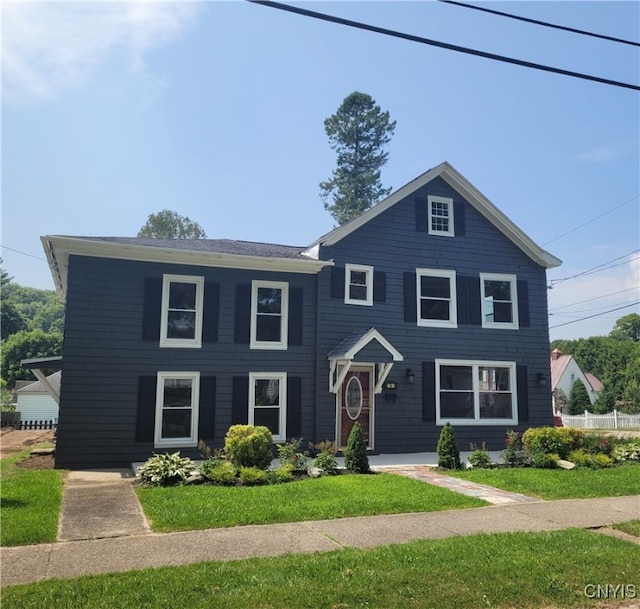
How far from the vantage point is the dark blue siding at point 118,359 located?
11.9m

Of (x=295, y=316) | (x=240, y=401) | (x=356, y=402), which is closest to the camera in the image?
(x=240, y=401)

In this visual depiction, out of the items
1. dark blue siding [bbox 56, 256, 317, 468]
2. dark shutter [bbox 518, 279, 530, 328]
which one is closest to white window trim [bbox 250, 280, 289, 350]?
dark blue siding [bbox 56, 256, 317, 468]

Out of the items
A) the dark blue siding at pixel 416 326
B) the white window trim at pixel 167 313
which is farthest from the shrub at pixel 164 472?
the dark blue siding at pixel 416 326

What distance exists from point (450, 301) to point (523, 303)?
2450 mm

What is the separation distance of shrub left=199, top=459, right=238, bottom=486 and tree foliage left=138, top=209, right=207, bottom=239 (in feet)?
122

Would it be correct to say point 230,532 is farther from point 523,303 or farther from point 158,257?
point 523,303

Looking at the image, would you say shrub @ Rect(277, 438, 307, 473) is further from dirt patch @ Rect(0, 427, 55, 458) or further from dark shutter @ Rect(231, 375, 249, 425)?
dirt patch @ Rect(0, 427, 55, 458)

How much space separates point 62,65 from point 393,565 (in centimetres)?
807

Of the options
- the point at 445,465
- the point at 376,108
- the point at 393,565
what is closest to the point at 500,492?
the point at 445,465

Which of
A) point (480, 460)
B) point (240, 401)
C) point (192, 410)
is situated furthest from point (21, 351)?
point (480, 460)

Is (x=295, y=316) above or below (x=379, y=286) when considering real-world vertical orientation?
below

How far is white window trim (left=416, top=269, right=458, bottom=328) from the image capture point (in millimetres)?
15180

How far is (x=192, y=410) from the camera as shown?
1283cm

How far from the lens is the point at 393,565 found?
16.9 feet
